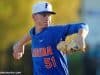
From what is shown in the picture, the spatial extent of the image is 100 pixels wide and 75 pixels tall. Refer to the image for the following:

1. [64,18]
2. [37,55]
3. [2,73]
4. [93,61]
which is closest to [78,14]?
[64,18]

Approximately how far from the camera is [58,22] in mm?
8227

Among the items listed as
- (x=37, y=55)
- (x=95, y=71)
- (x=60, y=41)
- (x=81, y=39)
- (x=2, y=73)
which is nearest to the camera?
(x=81, y=39)

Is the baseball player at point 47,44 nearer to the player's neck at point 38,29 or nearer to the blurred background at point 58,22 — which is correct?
the player's neck at point 38,29

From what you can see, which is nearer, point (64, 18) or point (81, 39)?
point (81, 39)

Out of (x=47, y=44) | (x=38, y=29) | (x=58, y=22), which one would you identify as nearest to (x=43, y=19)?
(x=38, y=29)

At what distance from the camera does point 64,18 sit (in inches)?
329

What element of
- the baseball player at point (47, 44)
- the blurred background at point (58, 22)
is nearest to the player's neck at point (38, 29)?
the baseball player at point (47, 44)

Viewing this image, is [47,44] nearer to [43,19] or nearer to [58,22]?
[43,19]

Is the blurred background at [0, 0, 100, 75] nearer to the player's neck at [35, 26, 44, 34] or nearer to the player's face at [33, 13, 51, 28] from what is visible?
the player's neck at [35, 26, 44, 34]

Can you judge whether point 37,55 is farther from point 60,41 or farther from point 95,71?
point 95,71

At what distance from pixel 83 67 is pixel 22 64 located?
0.97 meters

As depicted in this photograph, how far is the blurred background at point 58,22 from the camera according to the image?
8.28 meters

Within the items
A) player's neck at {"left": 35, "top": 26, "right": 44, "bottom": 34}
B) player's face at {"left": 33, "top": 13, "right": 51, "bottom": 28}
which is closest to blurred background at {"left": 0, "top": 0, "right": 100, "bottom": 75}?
player's neck at {"left": 35, "top": 26, "right": 44, "bottom": 34}

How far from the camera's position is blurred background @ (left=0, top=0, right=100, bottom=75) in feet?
27.2
